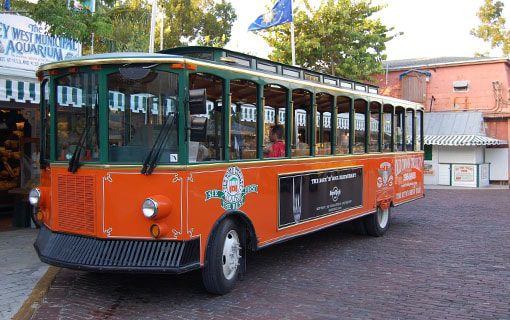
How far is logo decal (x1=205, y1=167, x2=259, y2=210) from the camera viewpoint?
5.77 metres

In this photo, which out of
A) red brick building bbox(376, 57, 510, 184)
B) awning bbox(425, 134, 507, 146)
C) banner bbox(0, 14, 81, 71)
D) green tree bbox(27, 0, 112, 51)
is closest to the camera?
green tree bbox(27, 0, 112, 51)

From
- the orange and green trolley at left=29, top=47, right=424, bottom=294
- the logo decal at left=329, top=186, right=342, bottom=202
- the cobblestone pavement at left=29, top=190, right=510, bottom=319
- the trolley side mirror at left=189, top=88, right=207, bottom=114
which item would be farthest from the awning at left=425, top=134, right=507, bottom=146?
Answer: the trolley side mirror at left=189, top=88, right=207, bottom=114

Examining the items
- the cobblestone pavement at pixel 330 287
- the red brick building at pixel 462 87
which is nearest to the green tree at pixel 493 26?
the red brick building at pixel 462 87

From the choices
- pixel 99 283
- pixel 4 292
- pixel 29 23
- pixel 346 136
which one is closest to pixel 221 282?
pixel 99 283

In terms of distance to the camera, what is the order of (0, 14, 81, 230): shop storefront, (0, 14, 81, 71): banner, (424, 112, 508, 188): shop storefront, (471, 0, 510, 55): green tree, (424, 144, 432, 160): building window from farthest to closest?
(471, 0, 510, 55): green tree
(424, 144, 432, 160): building window
(424, 112, 508, 188): shop storefront
(0, 14, 81, 71): banner
(0, 14, 81, 230): shop storefront

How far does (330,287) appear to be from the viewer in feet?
20.9

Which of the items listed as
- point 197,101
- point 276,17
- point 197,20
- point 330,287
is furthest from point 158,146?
point 197,20

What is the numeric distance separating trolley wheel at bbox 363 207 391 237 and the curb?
5.79 metres

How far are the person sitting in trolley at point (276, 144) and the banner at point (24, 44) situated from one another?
4955 mm

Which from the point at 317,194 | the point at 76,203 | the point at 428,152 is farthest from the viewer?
the point at 428,152

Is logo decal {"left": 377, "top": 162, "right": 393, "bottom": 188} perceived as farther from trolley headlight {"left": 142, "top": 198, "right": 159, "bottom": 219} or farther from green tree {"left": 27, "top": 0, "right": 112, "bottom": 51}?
trolley headlight {"left": 142, "top": 198, "right": 159, "bottom": 219}

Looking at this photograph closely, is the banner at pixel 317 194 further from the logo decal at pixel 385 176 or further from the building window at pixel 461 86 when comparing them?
the building window at pixel 461 86

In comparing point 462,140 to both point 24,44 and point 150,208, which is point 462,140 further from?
point 150,208

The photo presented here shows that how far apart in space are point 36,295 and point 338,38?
1880 centimetres
